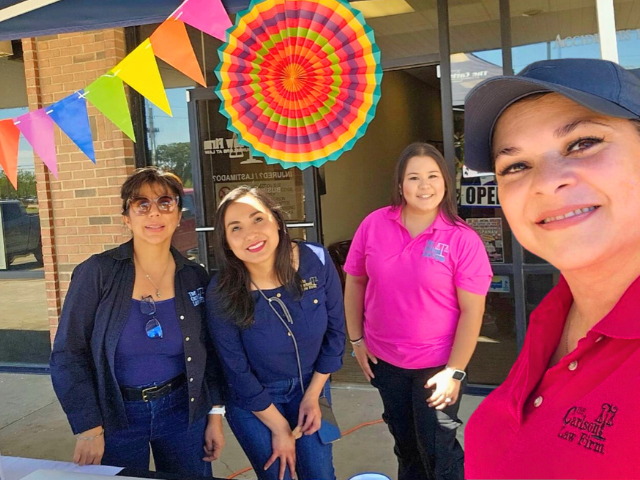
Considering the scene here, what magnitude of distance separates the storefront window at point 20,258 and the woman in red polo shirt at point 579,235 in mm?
5111

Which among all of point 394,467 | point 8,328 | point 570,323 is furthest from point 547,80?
point 8,328

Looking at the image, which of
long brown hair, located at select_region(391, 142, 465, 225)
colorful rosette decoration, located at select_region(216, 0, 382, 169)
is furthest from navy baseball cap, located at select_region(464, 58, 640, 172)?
long brown hair, located at select_region(391, 142, 465, 225)

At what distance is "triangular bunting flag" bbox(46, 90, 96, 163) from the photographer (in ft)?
7.14

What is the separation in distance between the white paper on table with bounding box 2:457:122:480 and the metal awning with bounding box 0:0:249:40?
1575 mm

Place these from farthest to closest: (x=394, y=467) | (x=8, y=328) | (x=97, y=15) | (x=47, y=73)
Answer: (x=8, y=328) < (x=47, y=73) < (x=394, y=467) < (x=97, y=15)

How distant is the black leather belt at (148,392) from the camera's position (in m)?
2.15

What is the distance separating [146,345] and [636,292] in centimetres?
178

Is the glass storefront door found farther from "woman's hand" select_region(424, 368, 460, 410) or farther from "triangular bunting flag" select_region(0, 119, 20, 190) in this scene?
"triangular bunting flag" select_region(0, 119, 20, 190)

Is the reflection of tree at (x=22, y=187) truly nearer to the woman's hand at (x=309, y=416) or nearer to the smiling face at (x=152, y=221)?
the smiling face at (x=152, y=221)

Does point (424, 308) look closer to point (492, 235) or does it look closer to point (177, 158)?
point (492, 235)

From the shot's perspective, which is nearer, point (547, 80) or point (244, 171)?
point (547, 80)

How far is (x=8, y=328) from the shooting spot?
5.52 metres

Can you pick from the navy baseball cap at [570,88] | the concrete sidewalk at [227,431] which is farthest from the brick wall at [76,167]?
the navy baseball cap at [570,88]

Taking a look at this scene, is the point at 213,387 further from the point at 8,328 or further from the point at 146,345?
the point at 8,328
